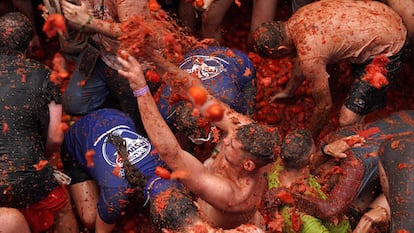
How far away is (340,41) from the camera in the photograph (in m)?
3.87

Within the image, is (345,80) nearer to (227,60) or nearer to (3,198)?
(227,60)

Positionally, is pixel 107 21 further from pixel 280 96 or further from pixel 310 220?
pixel 280 96

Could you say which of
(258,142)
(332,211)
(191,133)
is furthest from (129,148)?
(332,211)

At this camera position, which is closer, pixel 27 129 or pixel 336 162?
pixel 27 129

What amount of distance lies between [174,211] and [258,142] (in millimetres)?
516

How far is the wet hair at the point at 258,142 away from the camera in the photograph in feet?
9.13

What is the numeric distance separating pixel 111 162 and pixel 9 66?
2.54 feet

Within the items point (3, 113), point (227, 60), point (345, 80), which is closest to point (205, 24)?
point (227, 60)

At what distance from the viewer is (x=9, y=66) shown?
10.5 ft

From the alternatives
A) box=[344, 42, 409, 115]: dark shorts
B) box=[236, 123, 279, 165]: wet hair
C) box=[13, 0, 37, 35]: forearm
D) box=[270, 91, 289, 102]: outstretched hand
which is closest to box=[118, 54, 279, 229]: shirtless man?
box=[236, 123, 279, 165]: wet hair

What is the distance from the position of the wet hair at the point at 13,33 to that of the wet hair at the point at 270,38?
4.95ft

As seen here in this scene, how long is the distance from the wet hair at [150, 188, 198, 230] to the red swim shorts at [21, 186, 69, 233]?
2.93 ft

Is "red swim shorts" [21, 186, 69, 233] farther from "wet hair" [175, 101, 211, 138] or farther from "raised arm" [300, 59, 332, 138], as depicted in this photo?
"raised arm" [300, 59, 332, 138]

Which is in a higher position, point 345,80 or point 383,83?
point 383,83
